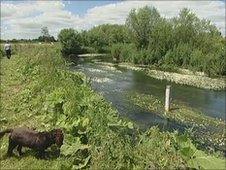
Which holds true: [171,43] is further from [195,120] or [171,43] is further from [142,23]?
[195,120]

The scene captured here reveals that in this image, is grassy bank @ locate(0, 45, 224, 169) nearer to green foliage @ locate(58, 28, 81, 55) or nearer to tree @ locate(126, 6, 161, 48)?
tree @ locate(126, 6, 161, 48)

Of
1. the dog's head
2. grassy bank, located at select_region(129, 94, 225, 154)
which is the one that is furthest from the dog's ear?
grassy bank, located at select_region(129, 94, 225, 154)

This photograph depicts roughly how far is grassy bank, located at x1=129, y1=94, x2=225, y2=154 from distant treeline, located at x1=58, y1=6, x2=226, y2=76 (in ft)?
86.5

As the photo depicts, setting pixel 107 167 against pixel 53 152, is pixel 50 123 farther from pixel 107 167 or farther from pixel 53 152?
pixel 107 167

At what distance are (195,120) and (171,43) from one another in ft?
153

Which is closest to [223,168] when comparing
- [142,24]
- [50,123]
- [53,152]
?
[53,152]

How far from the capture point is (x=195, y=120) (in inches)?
904

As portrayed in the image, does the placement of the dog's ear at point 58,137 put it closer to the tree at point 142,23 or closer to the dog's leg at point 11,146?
the dog's leg at point 11,146

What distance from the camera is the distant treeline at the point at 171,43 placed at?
57.2 m

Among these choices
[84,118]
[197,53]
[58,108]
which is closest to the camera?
[84,118]

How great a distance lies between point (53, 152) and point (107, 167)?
7.08 feet

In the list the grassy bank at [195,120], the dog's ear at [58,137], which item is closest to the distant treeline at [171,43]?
the grassy bank at [195,120]

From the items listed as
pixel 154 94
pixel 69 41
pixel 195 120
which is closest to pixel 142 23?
pixel 69 41

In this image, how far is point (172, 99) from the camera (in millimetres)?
29906
